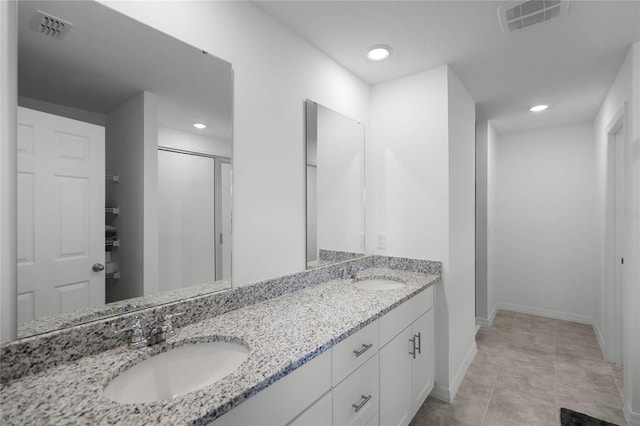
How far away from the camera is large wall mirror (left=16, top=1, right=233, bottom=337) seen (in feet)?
3.31

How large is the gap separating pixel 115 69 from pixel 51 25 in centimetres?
21

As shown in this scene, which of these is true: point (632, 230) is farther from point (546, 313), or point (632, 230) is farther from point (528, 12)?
point (546, 313)

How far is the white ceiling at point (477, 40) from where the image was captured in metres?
1.71

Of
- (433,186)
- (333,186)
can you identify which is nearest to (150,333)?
(333,186)

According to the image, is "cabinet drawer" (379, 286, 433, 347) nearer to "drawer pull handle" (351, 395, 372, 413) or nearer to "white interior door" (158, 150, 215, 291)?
"drawer pull handle" (351, 395, 372, 413)

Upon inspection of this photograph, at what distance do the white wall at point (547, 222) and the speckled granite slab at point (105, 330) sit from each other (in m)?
3.59

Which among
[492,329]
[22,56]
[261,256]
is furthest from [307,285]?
[492,329]

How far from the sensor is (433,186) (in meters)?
2.40

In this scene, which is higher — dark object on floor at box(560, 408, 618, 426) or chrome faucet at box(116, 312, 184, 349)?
chrome faucet at box(116, 312, 184, 349)

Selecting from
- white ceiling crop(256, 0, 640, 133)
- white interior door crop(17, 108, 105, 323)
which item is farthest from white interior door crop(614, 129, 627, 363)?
white interior door crop(17, 108, 105, 323)

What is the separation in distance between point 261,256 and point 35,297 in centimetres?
93

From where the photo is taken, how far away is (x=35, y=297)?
1008mm

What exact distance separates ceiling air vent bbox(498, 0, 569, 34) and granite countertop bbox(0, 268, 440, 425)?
1693 mm

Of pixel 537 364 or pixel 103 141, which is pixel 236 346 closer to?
pixel 103 141
